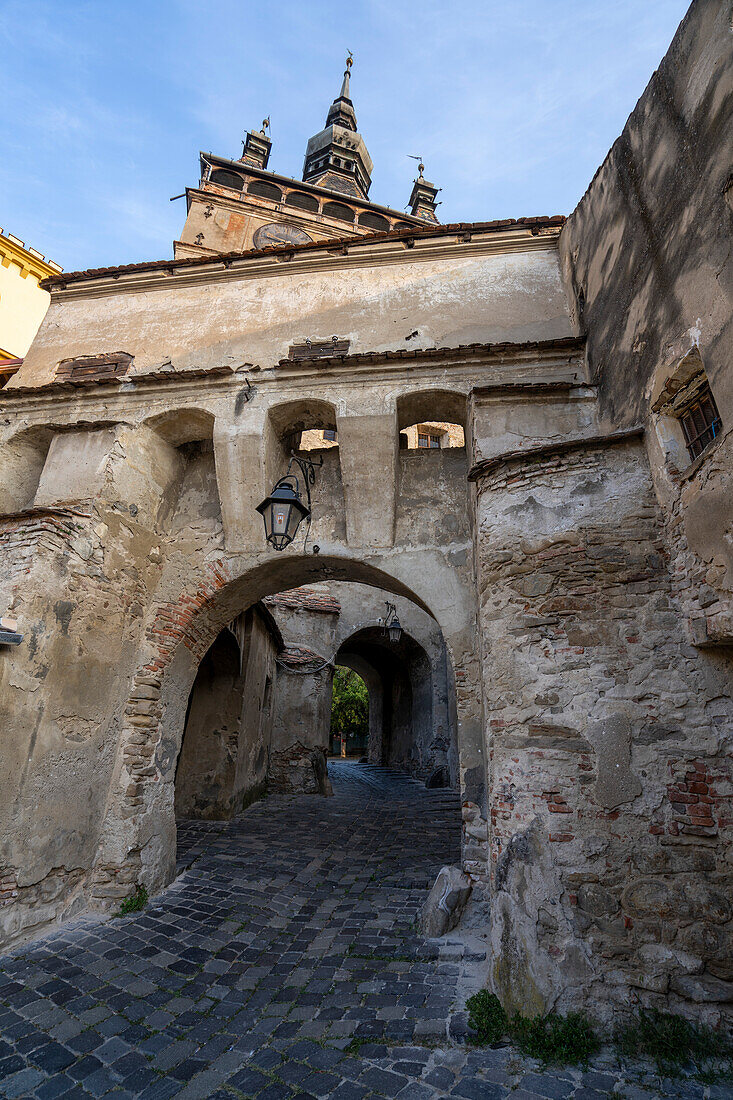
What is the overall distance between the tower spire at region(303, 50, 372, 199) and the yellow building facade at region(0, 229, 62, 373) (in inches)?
622

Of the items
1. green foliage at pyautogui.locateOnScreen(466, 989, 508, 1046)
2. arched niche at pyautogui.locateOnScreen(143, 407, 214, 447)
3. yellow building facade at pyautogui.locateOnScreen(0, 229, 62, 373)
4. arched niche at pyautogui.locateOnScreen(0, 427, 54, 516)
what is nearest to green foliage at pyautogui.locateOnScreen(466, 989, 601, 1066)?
green foliage at pyautogui.locateOnScreen(466, 989, 508, 1046)

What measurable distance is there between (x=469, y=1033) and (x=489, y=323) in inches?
278

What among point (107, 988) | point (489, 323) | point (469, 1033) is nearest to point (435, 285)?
point (489, 323)

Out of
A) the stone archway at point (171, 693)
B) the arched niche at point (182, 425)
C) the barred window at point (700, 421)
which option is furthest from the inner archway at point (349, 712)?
the barred window at point (700, 421)

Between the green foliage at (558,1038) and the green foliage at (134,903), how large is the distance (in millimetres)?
3865

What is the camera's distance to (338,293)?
7.36 meters

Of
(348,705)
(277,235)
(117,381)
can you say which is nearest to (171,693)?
(117,381)

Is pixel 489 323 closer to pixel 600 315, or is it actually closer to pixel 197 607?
pixel 600 315

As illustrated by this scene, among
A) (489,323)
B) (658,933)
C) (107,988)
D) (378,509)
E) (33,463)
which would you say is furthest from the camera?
(33,463)

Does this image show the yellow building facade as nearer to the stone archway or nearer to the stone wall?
the stone archway

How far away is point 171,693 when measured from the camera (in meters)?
6.16

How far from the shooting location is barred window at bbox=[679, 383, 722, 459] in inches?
141

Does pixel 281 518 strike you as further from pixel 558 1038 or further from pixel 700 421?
pixel 558 1038

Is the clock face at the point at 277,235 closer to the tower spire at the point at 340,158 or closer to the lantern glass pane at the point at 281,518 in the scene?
the tower spire at the point at 340,158
